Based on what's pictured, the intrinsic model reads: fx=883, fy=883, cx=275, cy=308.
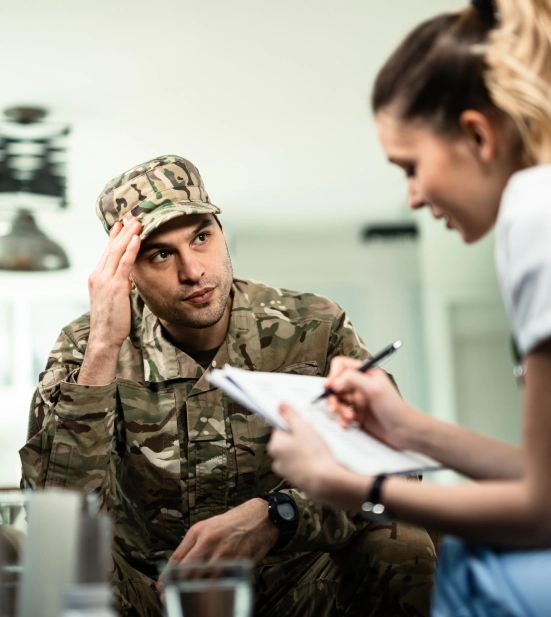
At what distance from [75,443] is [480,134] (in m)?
0.99

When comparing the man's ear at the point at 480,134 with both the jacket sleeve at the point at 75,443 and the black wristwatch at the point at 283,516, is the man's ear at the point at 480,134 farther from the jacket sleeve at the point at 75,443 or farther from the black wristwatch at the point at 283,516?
the jacket sleeve at the point at 75,443

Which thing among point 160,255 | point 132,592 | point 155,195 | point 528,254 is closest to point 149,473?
point 132,592

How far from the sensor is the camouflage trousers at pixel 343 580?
1568 mm

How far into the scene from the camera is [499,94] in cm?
89

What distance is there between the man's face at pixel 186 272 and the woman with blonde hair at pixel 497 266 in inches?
26.5

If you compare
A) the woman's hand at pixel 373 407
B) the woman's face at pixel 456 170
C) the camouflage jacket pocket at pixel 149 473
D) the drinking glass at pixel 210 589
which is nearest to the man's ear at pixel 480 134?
the woman's face at pixel 456 170

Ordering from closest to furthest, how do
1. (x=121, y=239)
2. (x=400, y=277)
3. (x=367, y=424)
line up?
→ (x=367, y=424)
(x=121, y=239)
(x=400, y=277)

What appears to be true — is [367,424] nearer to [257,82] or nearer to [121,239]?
[121,239]

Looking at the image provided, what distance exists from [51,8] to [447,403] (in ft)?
14.8

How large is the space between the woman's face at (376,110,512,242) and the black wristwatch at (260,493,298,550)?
0.70 metres

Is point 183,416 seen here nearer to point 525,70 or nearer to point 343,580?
point 343,580

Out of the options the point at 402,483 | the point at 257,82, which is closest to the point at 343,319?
the point at 402,483

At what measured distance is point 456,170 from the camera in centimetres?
94

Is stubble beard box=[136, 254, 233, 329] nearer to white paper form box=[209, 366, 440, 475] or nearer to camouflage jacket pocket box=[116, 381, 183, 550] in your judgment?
camouflage jacket pocket box=[116, 381, 183, 550]
